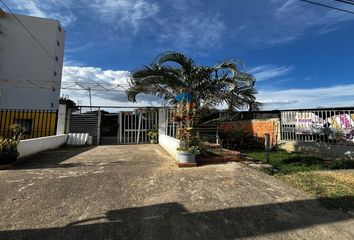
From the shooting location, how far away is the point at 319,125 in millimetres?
9812

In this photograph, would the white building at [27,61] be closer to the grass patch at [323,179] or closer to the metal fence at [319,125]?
the metal fence at [319,125]

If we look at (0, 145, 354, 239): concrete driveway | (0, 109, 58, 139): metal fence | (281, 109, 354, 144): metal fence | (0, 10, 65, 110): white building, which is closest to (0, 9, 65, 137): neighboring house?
(0, 10, 65, 110): white building

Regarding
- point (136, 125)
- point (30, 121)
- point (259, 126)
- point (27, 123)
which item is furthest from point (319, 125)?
point (27, 123)

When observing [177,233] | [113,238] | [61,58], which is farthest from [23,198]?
[61,58]

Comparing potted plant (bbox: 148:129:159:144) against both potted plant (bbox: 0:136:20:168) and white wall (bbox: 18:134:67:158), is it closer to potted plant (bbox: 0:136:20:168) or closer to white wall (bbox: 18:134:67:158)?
white wall (bbox: 18:134:67:158)

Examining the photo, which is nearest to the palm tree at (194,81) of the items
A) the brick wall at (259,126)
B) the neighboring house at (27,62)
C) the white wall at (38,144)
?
the brick wall at (259,126)

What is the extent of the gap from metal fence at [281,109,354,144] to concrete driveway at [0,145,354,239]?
4981 millimetres

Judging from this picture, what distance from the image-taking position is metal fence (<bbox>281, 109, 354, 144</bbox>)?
28.8 feet

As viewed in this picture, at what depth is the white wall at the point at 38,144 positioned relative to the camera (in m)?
8.15

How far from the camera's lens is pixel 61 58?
28.7 metres

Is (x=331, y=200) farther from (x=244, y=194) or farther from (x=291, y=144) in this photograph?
(x=291, y=144)

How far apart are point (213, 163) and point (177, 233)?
4308mm

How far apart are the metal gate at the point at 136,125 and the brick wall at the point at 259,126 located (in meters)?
4.20

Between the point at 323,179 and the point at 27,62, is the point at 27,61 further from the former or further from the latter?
the point at 323,179
